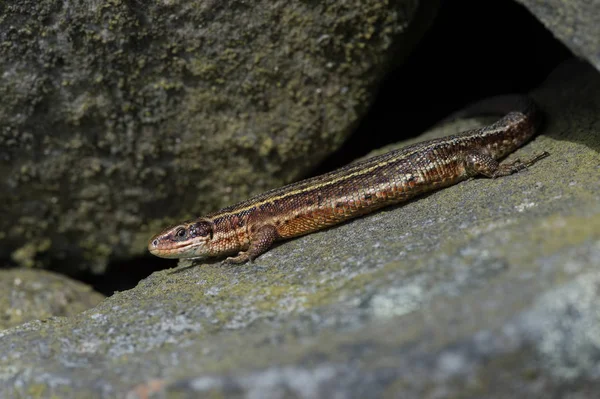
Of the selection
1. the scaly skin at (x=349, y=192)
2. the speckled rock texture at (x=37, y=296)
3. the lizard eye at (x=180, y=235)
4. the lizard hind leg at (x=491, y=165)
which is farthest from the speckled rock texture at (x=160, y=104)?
the lizard hind leg at (x=491, y=165)

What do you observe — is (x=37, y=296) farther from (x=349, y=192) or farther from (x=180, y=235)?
(x=349, y=192)

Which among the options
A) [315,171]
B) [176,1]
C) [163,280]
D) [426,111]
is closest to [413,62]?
[426,111]

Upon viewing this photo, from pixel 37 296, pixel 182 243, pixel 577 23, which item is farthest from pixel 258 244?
pixel 577 23

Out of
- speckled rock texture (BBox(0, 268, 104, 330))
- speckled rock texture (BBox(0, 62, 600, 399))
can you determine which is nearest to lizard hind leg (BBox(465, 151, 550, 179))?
speckled rock texture (BBox(0, 62, 600, 399))

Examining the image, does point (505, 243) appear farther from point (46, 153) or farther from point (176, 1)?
point (46, 153)

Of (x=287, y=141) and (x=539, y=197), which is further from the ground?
(x=287, y=141)

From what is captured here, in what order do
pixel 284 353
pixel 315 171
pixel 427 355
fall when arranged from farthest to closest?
pixel 315 171, pixel 284 353, pixel 427 355

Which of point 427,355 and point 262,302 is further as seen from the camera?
point 262,302
